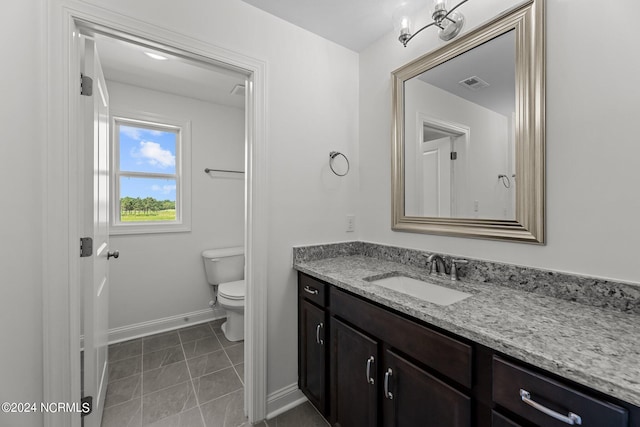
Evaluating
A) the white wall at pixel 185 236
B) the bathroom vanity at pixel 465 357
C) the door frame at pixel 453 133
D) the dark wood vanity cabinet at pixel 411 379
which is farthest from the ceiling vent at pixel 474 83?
the white wall at pixel 185 236

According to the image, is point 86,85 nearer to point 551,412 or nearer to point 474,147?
point 474,147

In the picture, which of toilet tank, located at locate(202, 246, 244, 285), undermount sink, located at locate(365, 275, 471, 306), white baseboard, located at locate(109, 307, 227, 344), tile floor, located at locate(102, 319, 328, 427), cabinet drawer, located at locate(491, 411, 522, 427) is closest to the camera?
cabinet drawer, located at locate(491, 411, 522, 427)

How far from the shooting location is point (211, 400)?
1.70 m

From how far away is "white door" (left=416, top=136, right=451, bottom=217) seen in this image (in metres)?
1.52

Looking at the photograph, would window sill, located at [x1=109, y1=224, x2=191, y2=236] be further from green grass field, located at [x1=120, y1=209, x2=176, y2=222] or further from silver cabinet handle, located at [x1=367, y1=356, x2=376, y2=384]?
silver cabinet handle, located at [x1=367, y1=356, x2=376, y2=384]

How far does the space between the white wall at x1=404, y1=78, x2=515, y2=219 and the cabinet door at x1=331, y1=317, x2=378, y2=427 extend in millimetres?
879

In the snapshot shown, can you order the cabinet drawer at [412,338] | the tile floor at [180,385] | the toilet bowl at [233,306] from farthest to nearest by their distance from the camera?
the toilet bowl at [233,306], the tile floor at [180,385], the cabinet drawer at [412,338]

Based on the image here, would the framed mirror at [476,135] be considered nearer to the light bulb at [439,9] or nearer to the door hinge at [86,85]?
the light bulb at [439,9]

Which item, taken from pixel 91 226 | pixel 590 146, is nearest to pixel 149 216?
pixel 91 226

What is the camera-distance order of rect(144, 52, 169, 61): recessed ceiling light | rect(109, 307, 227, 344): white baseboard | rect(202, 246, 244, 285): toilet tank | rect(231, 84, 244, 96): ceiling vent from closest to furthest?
Answer: rect(144, 52, 169, 61): recessed ceiling light
rect(109, 307, 227, 344): white baseboard
rect(231, 84, 244, 96): ceiling vent
rect(202, 246, 244, 285): toilet tank

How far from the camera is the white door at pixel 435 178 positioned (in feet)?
4.99

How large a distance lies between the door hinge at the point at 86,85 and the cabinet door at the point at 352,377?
1.60 m

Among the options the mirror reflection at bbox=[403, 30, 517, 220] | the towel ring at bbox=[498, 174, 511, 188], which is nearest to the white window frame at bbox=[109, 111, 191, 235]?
the mirror reflection at bbox=[403, 30, 517, 220]

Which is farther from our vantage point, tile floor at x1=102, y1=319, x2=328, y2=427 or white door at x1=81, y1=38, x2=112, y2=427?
tile floor at x1=102, y1=319, x2=328, y2=427
